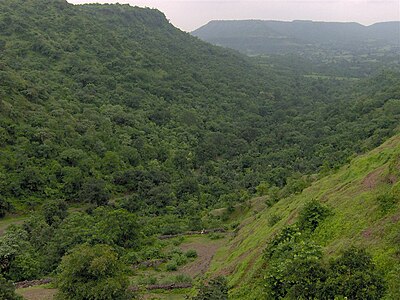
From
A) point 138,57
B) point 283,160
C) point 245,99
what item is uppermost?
point 138,57

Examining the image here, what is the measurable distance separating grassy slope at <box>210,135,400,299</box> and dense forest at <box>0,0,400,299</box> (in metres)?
5.48

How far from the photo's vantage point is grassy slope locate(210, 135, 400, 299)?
1382 cm

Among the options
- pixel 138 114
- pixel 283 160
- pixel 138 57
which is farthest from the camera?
pixel 138 57

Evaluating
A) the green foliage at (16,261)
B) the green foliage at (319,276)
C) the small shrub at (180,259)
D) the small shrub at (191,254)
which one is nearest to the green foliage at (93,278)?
the green foliage at (319,276)

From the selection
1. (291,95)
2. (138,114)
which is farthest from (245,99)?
(138,114)

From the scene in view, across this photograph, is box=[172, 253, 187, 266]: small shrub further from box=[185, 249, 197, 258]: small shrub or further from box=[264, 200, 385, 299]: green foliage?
box=[264, 200, 385, 299]: green foliage

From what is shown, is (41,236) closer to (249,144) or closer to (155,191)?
(155,191)

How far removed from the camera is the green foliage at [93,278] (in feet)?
55.4

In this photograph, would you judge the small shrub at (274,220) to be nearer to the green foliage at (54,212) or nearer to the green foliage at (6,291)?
the green foliage at (6,291)

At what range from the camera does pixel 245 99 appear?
9706 centimetres

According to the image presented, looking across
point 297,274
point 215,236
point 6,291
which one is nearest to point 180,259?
point 215,236

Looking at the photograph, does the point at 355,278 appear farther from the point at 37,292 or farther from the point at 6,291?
the point at 37,292

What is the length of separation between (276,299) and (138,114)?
5665cm

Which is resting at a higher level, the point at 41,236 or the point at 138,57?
the point at 138,57
